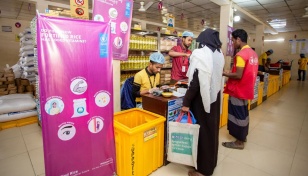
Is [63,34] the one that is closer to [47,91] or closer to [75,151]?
[47,91]

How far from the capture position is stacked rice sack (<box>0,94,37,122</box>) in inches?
139

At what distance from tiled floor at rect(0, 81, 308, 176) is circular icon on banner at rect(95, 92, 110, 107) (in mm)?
1086

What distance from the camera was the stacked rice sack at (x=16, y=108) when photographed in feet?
11.6

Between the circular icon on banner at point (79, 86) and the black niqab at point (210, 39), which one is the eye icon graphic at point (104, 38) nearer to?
the circular icon on banner at point (79, 86)

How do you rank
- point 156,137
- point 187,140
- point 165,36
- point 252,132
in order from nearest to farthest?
point 187,140, point 156,137, point 252,132, point 165,36

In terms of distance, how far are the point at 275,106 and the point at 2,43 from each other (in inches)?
443

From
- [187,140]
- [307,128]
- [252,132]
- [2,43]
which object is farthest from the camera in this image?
[2,43]

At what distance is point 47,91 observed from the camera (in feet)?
5.11

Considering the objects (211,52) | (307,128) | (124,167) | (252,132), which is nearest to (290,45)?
(307,128)

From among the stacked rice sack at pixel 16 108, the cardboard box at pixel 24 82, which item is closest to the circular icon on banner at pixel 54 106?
the stacked rice sack at pixel 16 108

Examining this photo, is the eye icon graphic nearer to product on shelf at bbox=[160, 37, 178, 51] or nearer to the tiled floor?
the tiled floor

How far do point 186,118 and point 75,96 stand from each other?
119 centimetres

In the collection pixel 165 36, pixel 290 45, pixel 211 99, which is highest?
pixel 290 45

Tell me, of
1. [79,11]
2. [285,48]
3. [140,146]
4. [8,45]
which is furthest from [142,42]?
[285,48]
